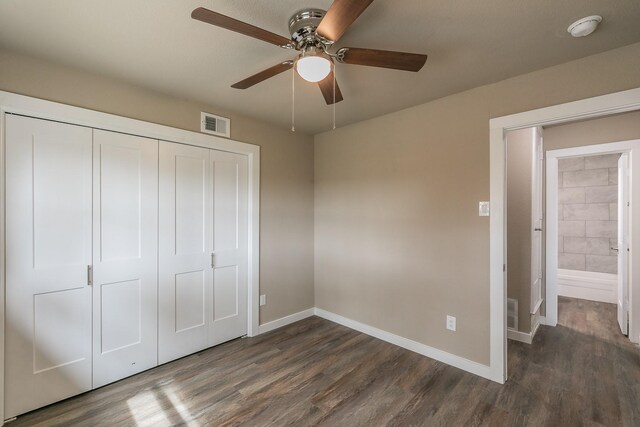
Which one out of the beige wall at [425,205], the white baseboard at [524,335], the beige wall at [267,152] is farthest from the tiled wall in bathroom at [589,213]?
the beige wall at [267,152]

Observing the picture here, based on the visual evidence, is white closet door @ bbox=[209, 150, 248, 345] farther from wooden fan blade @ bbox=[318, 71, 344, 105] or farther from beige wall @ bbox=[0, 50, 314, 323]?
wooden fan blade @ bbox=[318, 71, 344, 105]

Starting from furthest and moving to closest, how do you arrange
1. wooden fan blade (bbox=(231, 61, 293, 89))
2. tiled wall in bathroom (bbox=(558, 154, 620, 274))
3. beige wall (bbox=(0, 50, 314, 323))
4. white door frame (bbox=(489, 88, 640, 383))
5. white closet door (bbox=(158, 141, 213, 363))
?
tiled wall in bathroom (bbox=(558, 154, 620, 274)) → white closet door (bbox=(158, 141, 213, 363)) → white door frame (bbox=(489, 88, 640, 383)) → beige wall (bbox=(0, 50, 314, 323)) → wooden fan blade (bbox=(231, 61, 293, 89))

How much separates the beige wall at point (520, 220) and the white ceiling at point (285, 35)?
119 centimetres

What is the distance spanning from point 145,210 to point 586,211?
6.47 meters

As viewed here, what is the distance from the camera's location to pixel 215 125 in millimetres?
2924

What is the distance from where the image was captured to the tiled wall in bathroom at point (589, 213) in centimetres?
461

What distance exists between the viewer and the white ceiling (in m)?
1.48

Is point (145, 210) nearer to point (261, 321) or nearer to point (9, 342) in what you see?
point (9, 342)

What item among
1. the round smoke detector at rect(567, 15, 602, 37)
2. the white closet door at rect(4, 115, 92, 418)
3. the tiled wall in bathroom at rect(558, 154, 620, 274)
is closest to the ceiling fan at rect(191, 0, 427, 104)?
the round smoke detector at rect(567, 15, 602, 37)

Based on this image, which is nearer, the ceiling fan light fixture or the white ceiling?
the ceiling fan light fixture

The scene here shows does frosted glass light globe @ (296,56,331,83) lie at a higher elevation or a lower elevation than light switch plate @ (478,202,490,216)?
higher

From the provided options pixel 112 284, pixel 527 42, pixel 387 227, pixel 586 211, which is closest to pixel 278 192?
pixel 387 227

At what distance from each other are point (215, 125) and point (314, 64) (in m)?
1.86

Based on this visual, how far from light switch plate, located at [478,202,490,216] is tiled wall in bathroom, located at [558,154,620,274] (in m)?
3.77
